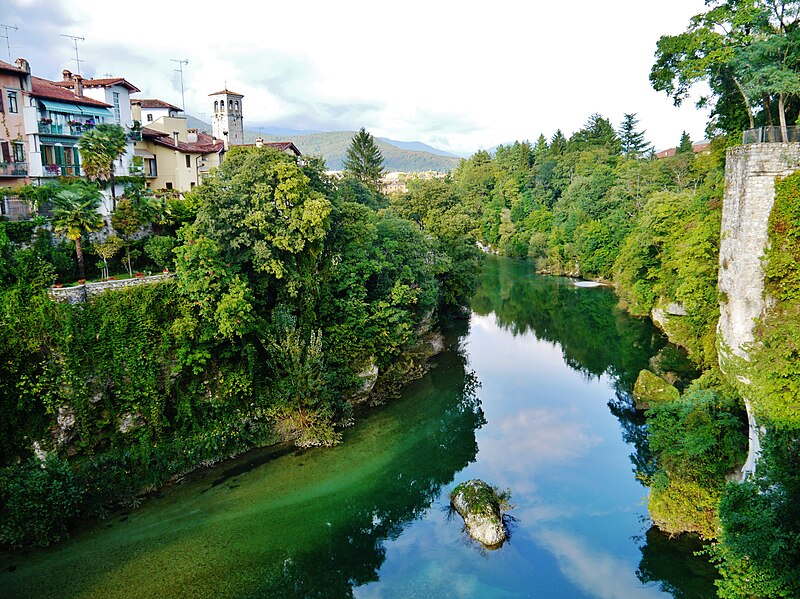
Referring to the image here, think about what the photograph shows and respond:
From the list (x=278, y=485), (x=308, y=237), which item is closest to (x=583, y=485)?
(x=278, y=485)

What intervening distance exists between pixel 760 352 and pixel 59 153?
3334cm

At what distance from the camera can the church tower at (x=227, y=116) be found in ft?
156

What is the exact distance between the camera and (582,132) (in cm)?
9250

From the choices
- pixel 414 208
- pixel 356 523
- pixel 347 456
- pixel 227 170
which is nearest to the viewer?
pixel 356 523

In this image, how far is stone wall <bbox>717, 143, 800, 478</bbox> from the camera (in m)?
14.8

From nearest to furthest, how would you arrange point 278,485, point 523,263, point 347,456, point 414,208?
point 278,485 → point 347,456 → point 414,208 → point 523,263

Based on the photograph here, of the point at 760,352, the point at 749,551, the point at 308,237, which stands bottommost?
the point at 749,551

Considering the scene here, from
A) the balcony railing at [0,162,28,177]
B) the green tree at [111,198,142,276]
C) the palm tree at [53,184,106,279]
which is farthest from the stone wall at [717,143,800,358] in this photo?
the balcony railing at [0,162,28,177]

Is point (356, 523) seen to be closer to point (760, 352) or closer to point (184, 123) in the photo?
point (760, 352)

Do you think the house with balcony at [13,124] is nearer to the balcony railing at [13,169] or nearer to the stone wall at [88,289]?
the balcony railing at [13,169]

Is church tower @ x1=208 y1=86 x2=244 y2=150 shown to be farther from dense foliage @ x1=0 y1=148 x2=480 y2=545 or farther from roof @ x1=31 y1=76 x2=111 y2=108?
dense foliage @ x1=0 y1=148 x2=480 y2=545

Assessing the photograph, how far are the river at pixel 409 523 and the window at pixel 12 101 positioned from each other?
21341 mm

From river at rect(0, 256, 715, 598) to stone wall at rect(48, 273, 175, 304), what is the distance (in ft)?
25.4

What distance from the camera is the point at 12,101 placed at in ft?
88.5
